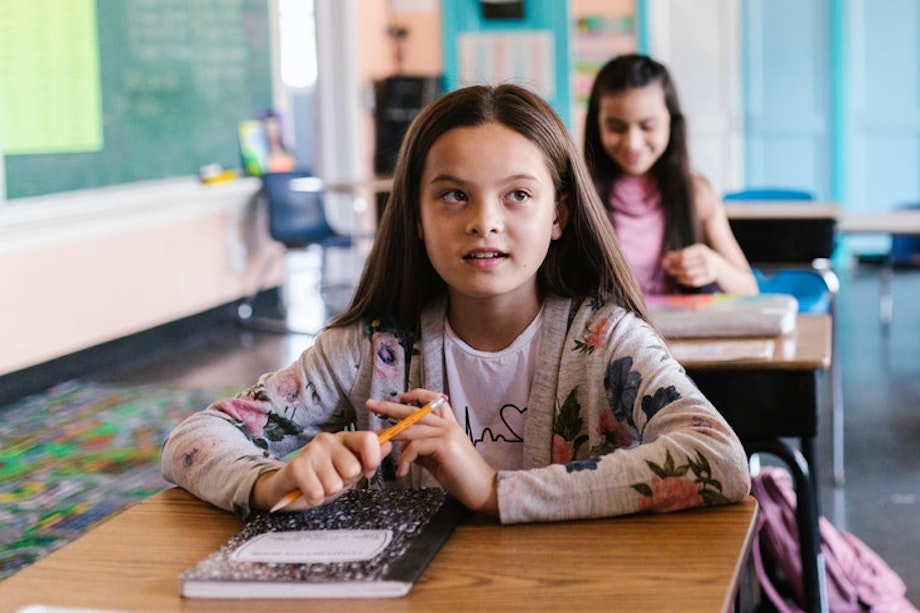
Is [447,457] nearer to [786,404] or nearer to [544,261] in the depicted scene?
[544,261]

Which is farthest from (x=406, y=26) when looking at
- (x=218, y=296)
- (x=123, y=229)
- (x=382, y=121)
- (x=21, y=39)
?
(x=21, y=39)

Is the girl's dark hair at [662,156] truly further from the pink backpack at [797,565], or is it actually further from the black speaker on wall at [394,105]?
the black speaker on wall at [394,105]

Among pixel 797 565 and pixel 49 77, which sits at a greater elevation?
pixel 49 77

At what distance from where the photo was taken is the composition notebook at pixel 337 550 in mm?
1019

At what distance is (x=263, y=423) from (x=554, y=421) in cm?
33

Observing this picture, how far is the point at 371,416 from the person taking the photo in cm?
156

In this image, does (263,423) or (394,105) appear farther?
(394,105)

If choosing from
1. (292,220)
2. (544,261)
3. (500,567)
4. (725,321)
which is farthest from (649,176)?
(292,220)

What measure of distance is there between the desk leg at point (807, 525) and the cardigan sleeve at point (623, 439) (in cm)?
75

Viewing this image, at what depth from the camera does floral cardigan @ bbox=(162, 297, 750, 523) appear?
1218 mm

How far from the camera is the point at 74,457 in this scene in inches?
170

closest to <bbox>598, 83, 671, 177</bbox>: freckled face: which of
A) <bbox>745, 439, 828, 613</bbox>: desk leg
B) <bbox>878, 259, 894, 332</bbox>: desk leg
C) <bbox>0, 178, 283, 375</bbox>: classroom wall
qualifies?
<bbox>745, 439, 828, 613</bbox>: desk leg

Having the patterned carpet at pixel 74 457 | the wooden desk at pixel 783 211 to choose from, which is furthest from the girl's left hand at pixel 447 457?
the wooden desk at pixel 783 211

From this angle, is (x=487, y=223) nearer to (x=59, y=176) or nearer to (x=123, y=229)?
(x=59, y=176)
